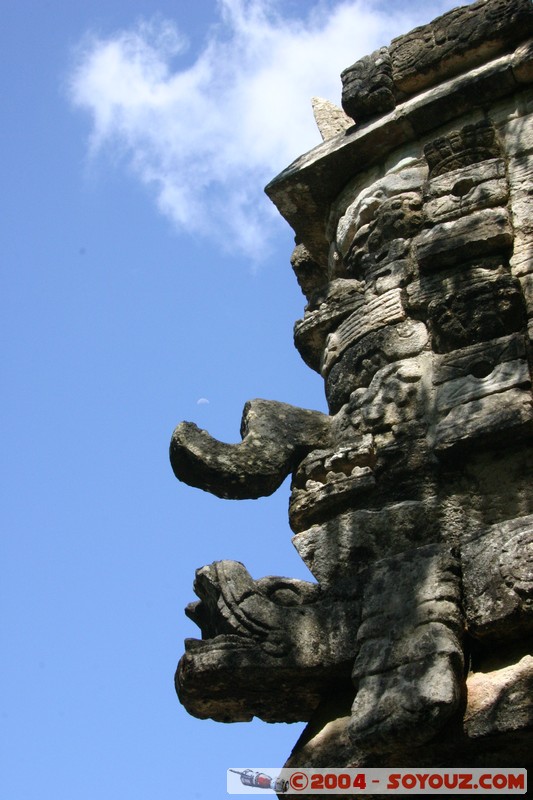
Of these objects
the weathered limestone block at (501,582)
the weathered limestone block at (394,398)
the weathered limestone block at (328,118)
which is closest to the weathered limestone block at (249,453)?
the weathered limestone block at (394,398)

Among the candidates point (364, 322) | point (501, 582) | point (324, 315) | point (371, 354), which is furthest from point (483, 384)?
point (324, 315)

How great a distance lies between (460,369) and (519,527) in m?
0.88

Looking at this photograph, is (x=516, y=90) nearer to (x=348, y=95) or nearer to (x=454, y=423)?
(x=348, y=95)

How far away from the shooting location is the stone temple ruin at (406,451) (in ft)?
13.1

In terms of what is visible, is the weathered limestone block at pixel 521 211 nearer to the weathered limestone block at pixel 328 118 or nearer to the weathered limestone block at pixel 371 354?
the weathered limestone block at pixel 371 354

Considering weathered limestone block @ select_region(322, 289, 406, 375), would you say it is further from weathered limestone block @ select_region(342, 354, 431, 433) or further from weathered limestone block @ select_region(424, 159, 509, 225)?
weathered limestone block @ select_region(424, 159, 509, 225)

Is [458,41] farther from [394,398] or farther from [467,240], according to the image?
[394,398]

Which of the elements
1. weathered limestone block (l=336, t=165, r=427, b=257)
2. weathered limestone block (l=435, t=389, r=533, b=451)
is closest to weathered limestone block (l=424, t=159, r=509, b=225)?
weathered limestone block (l=336, t=165, r=427, b=257)

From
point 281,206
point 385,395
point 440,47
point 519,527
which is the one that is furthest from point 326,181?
point 519,527

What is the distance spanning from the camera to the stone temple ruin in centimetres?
399

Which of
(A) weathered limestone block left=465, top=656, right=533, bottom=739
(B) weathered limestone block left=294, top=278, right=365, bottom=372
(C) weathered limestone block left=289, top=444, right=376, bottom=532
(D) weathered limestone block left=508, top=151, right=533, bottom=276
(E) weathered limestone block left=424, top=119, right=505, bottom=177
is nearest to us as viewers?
(A) weathered limestone block left=465, top=656, right=533, bottom=739

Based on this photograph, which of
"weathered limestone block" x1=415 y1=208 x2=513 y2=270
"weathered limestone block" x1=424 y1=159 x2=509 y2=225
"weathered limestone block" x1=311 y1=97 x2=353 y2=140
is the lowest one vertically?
"weathered limestone block" x1=415 y1=208 x2=513 y2=270

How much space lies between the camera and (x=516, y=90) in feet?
18.6

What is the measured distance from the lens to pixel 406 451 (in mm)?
4738
